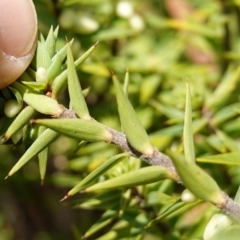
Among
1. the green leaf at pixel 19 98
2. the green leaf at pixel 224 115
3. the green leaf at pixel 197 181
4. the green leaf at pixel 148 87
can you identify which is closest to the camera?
the green leaf at pixel 197 181

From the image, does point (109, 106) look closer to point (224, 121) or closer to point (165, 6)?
point (224, 121)

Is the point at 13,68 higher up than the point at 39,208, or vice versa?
the point at 13,68

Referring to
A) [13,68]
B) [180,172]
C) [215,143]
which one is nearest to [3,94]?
[13,68]

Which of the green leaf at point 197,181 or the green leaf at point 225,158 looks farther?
the green leaf at point 225,158

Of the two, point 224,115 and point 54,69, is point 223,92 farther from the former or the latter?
point 54,69

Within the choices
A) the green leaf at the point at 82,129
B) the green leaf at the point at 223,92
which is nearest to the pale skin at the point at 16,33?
the green leaf at the point at 82,129

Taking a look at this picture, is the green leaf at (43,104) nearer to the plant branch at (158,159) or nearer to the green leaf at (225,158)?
the plant branch at (158,159)
